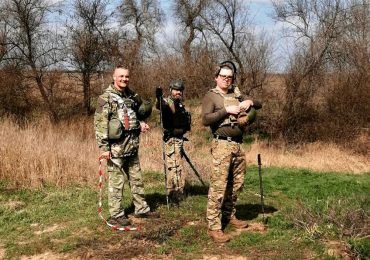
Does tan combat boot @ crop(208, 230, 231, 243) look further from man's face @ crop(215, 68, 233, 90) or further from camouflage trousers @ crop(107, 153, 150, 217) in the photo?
man's face @ crop(215, 68, 233, 90)

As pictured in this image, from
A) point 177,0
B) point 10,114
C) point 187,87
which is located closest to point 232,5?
point 187,87

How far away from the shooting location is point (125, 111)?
5.66 metres

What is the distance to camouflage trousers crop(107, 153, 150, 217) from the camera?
18.9 ft

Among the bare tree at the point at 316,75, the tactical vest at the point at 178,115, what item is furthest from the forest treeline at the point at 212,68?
the tactical vest at the point at 178,115

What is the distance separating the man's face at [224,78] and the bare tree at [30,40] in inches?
728

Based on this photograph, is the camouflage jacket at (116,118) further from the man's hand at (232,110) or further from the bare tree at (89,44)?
the bare tree at (89,44)

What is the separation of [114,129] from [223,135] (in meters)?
1.42

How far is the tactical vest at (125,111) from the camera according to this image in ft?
18.4

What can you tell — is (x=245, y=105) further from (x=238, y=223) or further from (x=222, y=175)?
(x=238, y=223)

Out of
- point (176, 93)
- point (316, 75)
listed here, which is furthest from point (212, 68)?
point (176, 93)

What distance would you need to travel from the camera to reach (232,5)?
2477 cm

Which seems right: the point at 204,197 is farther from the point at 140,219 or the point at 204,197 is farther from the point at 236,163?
the point at 236,163

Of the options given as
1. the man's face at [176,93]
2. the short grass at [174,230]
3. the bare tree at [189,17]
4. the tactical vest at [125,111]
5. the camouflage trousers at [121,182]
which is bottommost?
the short grass at [174,230]

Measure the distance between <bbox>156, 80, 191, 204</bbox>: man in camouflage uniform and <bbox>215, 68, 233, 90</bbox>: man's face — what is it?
187cm
